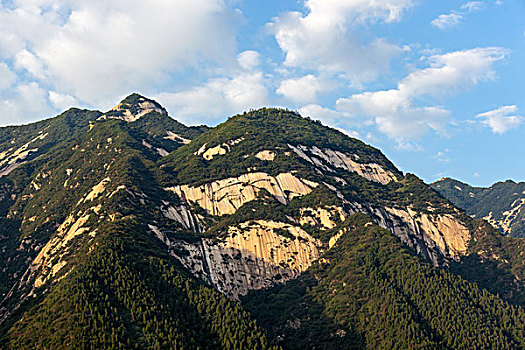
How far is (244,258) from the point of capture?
191m

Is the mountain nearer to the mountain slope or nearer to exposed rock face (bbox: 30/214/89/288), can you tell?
the mountain slope

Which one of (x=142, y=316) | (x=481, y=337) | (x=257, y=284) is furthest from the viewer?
(x=257, y=284)

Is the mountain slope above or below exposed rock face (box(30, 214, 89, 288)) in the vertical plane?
below

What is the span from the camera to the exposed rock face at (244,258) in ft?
591

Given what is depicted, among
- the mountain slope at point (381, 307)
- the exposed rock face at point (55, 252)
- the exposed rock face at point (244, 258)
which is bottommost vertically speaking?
the mountain slope at point (381, 307)

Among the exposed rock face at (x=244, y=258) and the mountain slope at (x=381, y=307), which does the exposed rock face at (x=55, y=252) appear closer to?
the exposed rock face at (x=244, y=258)

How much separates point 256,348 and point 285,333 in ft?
81.5

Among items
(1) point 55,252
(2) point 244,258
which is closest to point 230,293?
(2) point 244,258

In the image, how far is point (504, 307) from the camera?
561ft

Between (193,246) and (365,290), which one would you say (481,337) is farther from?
(193,246)

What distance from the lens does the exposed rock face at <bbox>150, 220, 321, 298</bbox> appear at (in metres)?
180

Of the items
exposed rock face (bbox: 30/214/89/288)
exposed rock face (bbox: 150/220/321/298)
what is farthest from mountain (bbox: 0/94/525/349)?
exposed rock face (bbox: 30/214/89/288)

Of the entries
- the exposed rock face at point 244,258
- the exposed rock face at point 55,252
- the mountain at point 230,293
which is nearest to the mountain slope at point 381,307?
the mountain at point 230,293

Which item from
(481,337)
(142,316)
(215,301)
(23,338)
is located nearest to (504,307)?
(481,337)
